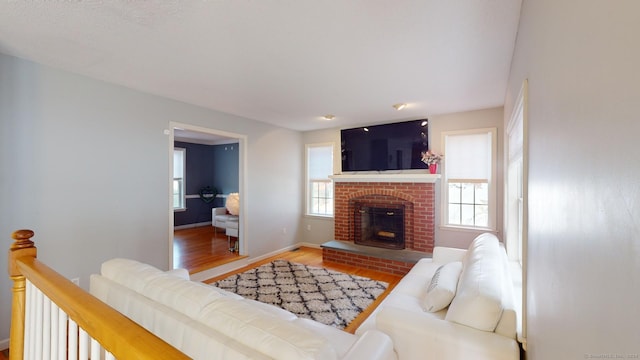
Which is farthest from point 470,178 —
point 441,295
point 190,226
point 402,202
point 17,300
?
point 190,226

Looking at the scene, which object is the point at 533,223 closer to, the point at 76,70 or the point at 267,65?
the point at 267,65

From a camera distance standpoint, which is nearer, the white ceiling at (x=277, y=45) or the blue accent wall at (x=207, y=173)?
the white ceiling at (x=277, y=45)

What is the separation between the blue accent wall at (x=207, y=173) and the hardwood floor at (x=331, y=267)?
3622 mm

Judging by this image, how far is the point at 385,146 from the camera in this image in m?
4.53

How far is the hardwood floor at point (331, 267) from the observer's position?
9.42 ft

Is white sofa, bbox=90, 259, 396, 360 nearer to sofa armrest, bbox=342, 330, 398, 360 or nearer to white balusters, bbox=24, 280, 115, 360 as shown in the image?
sofa armrest, bbox=342, 330, 398, 360

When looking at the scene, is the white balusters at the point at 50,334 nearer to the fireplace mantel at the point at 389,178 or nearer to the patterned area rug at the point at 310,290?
the patterned area rug at the point at 310,290

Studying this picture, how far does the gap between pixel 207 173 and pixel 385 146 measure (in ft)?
18.9

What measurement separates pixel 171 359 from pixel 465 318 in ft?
5.07

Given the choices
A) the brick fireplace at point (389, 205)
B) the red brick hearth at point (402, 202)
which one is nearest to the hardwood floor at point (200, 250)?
the brick fireplace at point (389, 205)

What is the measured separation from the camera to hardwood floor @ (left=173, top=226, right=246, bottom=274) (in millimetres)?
3980

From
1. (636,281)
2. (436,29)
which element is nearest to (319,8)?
(436,29)

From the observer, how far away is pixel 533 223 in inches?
44.0

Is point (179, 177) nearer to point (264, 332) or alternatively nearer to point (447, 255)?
point (447, 255)
